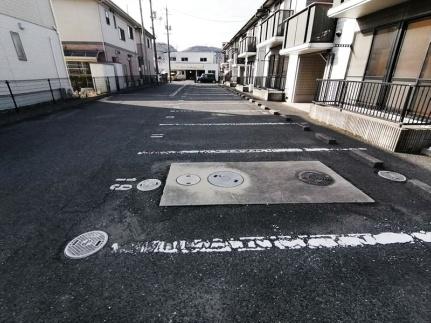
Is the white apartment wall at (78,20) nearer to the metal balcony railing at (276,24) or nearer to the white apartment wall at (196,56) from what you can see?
the metal balcony railing at (276,24)

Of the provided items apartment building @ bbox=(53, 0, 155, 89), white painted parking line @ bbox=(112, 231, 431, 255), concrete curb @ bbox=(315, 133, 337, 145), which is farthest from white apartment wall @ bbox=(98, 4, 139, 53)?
white painted parking line @ bbox=(112, 231, 431, 255)

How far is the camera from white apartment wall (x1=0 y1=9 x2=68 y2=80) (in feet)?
32.7

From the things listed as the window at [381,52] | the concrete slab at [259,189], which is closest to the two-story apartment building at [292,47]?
the window at [381,52]

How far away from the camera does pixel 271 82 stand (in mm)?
17344

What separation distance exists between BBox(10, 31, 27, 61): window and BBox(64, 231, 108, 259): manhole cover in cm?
1263

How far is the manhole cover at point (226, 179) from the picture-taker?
375cm

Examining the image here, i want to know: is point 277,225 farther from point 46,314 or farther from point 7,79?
point 7,79

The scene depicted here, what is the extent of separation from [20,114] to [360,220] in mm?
11919

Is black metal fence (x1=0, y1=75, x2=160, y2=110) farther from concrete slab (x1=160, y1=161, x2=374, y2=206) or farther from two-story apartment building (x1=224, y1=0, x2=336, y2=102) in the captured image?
two-story apartment building (x1=224, y1=0, x2=336, y2=102)

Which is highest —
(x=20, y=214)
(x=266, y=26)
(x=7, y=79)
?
(x=266, y=26)

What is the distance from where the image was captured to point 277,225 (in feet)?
9.11

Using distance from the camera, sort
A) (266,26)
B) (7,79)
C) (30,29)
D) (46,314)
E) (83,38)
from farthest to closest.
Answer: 1. (83,38)
2. (266,26)
3. (30,29)
4. (7,79)
5. (46,314)

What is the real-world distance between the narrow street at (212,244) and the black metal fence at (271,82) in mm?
11889

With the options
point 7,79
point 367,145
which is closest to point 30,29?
point 7,79
